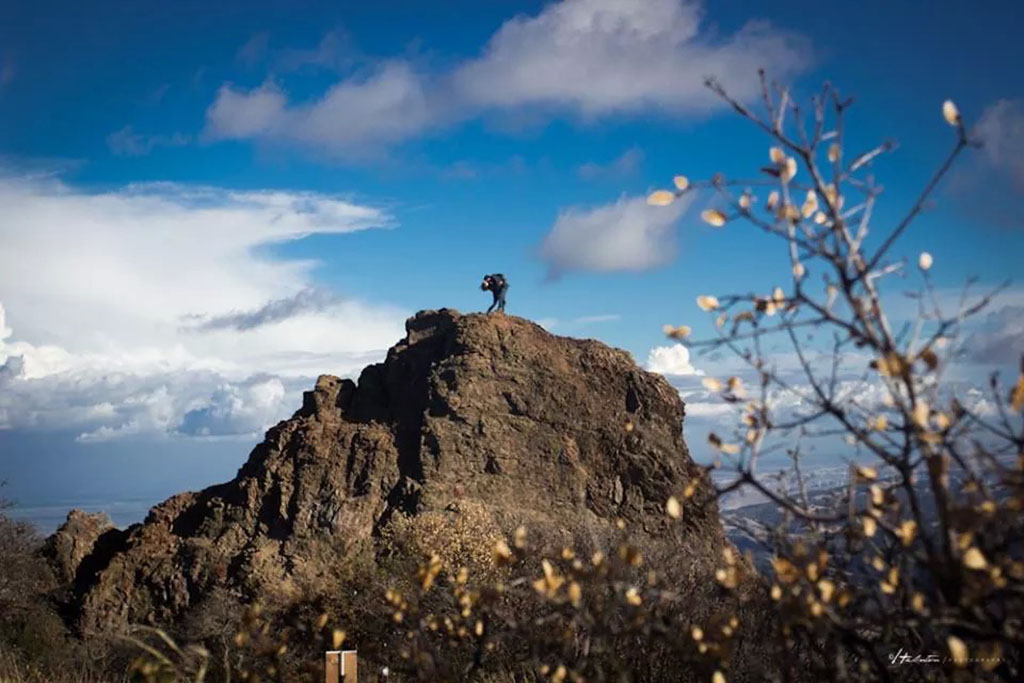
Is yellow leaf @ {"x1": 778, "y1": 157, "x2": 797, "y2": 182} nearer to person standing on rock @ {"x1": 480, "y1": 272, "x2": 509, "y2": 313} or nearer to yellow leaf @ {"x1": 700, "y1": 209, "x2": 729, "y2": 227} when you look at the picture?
yellow leaf @ {"x1": 700, "y1": 209, "x2": 729, "y2": 227}

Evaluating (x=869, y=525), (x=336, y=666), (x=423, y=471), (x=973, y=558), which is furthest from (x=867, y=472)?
(x=423, y=471)

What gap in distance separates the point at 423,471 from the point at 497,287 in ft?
20.5

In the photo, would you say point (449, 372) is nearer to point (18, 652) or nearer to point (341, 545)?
point (341, 545)

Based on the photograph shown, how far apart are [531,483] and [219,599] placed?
25.5 feet

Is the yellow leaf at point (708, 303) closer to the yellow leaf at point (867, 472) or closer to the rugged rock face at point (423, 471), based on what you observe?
the yellow leaf at point (867, 472)

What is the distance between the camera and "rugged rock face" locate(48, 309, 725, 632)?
2177 centimetres

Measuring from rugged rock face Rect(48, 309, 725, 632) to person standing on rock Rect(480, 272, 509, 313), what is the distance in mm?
623

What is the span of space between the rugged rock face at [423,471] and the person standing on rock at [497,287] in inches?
24.5

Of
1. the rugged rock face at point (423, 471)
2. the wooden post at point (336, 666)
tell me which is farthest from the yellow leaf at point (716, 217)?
the rugged rock face at point (423, 471)

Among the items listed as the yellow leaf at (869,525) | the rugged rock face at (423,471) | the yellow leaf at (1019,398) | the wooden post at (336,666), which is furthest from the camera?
the rugged rock face at (423,471)

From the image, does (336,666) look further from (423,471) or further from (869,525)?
(423,471)

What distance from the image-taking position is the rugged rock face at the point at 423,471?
21.8 metres

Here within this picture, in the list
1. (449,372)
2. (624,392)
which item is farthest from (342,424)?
(624,392)

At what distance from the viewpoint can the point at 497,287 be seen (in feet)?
87.9
